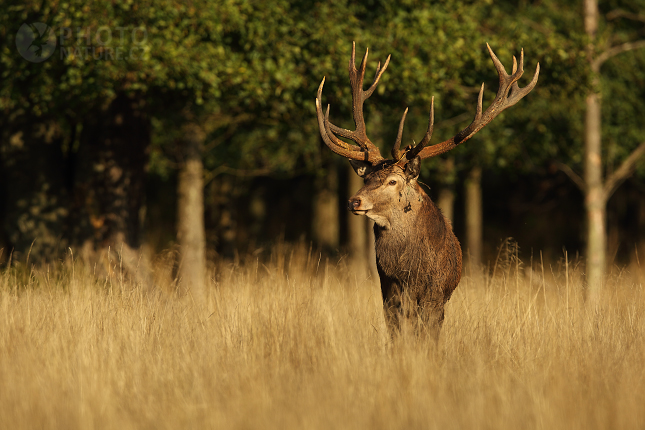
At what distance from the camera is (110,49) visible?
7465mm

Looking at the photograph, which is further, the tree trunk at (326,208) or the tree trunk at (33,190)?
the tree trunk at (326,208)

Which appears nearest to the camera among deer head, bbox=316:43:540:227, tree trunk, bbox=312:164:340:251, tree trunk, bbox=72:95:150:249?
deer head, bbox=316:43:540:227

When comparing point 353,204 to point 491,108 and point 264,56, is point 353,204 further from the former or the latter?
point 264,56

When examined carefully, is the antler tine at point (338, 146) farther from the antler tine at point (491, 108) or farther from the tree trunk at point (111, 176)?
the tree trunk at point (111, 176)

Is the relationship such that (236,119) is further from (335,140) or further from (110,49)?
(335,140)

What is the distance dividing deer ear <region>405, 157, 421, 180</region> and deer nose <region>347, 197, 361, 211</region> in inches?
22.8

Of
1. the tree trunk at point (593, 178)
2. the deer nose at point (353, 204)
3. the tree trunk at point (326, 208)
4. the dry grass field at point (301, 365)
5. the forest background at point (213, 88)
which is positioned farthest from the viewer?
the tree trunk at point (326, 208)

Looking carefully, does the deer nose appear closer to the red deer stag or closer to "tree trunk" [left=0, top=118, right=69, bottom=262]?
the red deer stag

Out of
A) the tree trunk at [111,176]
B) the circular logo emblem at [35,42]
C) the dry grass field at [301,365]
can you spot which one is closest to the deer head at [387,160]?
the dry grass field at [301,365]

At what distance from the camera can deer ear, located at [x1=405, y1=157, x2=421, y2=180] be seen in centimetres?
562

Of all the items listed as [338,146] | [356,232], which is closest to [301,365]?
[338,146]

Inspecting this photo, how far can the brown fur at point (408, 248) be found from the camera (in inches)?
210

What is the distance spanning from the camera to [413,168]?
5.64 meters

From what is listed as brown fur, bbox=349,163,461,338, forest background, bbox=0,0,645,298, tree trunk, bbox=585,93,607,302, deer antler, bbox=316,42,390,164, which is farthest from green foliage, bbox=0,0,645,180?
brown fur, bbox=349,163,461,338
